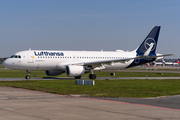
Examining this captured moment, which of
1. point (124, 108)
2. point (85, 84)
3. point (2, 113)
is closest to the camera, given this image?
point (2, 113)

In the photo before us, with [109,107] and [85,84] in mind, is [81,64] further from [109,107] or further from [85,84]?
[109,107]

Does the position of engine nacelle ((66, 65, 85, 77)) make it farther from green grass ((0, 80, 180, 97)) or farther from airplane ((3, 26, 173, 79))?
green grass ((0, 80, 180, 97))

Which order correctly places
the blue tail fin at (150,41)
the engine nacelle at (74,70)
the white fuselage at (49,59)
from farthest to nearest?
1. the blue tail fin at (150,41)
2. the white fuselage at (49,59)
3. the engine nacelle at (74,70)

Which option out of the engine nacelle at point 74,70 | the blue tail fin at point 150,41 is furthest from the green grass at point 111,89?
the blue tail fin at point 150,41

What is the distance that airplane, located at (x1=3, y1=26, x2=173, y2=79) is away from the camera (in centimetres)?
4241

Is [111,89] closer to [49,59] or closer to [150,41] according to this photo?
[49,59]

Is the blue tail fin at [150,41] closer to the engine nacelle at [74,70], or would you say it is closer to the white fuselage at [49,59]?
the white fuselage at [49,59]

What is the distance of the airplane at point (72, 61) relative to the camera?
42406mm

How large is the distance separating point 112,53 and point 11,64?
17617mm

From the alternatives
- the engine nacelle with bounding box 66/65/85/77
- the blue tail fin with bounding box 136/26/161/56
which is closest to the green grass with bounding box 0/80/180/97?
the engine nacelle with bounding box 66/65/85/77

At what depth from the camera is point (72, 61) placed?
4559 cm

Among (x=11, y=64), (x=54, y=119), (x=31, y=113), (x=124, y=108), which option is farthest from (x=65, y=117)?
(x=11, y=64)

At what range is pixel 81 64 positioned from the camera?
148 feet

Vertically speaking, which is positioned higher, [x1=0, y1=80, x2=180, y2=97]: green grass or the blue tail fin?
the blue tail fin
